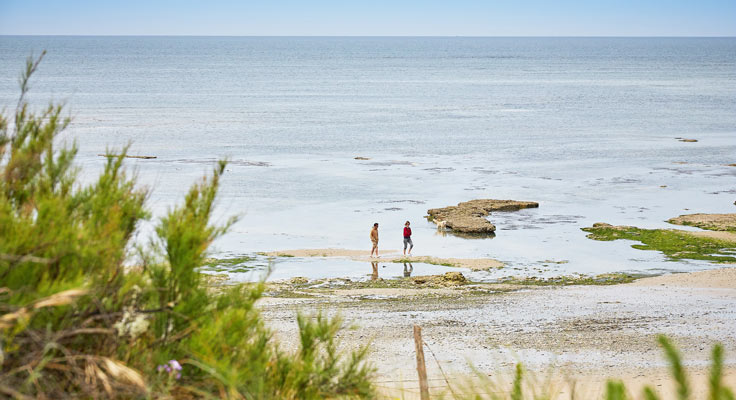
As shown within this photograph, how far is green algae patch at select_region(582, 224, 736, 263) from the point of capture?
25438 mm

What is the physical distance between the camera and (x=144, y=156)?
44188mm

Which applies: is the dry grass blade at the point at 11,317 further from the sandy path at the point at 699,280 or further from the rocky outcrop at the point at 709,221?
the rocky outcrop at the point at 709,221

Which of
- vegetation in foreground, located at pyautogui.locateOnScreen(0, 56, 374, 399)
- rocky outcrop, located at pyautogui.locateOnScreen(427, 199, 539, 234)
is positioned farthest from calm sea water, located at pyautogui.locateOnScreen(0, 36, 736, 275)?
vegetation in foreground, located at pyautogui.locateOnScreen(0, 56, 374, 399)

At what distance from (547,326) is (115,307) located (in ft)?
44.1

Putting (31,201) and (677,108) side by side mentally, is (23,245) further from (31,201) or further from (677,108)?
(677,108)

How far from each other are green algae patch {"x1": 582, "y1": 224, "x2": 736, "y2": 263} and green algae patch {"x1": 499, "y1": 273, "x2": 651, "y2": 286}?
310cm

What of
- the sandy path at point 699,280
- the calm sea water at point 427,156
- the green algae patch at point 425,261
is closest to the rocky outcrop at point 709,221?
the calm sea water at point 427,156

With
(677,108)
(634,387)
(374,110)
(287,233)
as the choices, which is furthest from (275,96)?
(634,387)

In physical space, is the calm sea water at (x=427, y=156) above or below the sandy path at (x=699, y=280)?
above

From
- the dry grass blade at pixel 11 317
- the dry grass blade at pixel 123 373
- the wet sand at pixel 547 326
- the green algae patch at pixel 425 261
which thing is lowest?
the wet sand at pixel 547 326

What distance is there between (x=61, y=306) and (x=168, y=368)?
25.7 inches

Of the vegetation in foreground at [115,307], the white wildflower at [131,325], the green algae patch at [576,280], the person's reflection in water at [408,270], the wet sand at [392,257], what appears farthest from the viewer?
the wet sand at [392,257]

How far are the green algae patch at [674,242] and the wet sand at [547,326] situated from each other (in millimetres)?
2675

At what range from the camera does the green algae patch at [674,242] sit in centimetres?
2544
